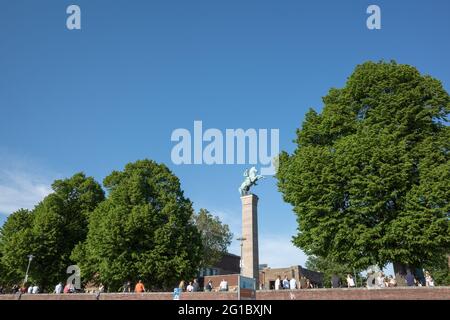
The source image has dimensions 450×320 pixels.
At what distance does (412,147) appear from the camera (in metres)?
26.6

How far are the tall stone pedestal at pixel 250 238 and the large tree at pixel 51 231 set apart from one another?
19.7 meters

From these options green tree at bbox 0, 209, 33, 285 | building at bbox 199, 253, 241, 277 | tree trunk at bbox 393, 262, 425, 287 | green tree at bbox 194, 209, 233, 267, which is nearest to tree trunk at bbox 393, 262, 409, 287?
tree trunk at bbox 393, 262, 425, 287

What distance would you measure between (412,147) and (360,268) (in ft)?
28.6

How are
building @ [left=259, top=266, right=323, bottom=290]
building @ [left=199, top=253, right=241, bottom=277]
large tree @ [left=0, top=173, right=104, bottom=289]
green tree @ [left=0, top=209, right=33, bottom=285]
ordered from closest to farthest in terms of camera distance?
1. green tree @ [left=0, top=209, right=33, bottom=285]
2. large tree @ [left=0, top=173, right=104, bottom=289]
3. building @ [left=259, top=266, right=323, bottom=290]
4. building @ [left=199, top=253, right=241, bottom=277]

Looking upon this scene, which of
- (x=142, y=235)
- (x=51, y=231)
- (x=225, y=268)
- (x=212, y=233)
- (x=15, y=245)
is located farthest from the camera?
(x=225, y=268)

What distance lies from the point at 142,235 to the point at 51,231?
13330 millimetres

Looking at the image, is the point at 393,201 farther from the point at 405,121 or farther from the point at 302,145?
the point at 302,145

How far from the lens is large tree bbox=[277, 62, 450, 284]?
2370cm

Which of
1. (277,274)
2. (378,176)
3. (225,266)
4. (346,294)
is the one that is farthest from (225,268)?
(346,294)

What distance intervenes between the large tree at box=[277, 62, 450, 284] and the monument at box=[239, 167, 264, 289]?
8975 millimetres

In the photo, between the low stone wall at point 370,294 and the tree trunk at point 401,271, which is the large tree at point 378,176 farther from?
the low stone wall at point 370,294

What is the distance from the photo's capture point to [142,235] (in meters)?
37.4

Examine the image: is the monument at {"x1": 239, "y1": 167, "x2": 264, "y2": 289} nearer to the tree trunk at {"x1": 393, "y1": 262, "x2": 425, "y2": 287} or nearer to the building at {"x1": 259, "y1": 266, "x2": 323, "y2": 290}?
the tree trunk at {"x1": 393, "y1": 262, "x2": 425, "y2": 287}

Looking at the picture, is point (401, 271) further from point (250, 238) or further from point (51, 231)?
point (51, 231)
